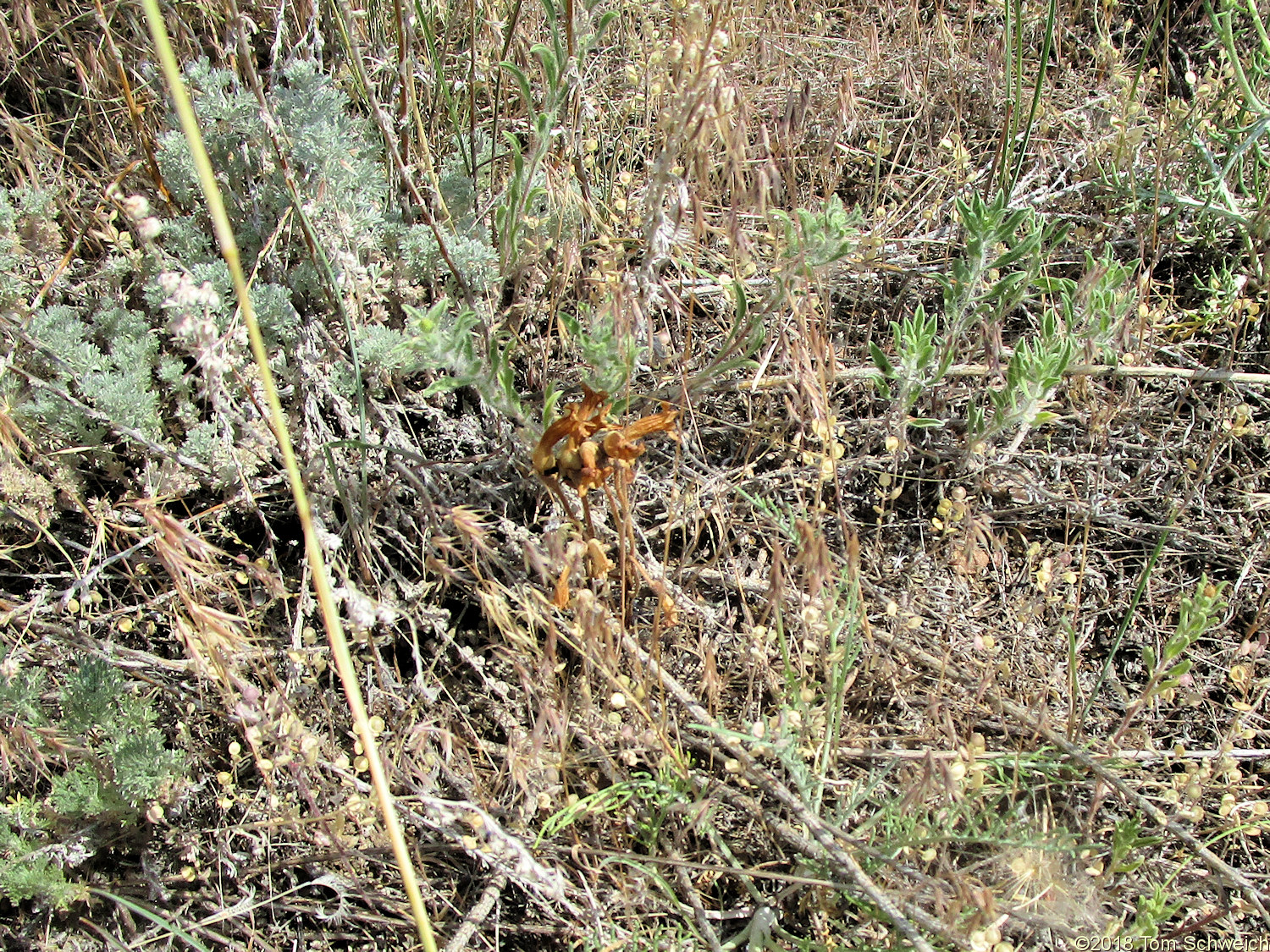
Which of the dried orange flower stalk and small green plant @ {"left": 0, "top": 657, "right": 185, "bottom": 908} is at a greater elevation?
the dried orange flower stalk

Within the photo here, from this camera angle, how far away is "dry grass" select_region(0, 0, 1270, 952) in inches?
64.7

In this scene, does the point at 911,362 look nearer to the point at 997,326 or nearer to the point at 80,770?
the point at 997,326

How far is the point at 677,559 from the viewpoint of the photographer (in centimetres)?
204

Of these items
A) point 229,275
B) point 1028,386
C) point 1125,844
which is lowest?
point 1125,844

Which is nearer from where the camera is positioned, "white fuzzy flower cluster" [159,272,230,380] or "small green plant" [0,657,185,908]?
"white fuzzy flower cluster" [159,272,230,380]

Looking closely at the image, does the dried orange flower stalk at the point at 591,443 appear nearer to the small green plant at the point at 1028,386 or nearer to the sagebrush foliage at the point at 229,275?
the sagebrush foliage at the point at 229,275

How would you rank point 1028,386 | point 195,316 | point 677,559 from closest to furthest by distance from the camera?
point 195,316 < point 1028,386 < point 677,559

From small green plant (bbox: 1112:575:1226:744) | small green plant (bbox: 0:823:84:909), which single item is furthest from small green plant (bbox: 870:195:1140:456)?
small green plant (bbox: 0:823:84:909)

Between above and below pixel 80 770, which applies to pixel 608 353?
above

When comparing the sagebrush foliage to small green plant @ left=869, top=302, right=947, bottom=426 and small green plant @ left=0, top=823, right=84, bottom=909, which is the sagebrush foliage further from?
small green plant @ left=869, top=302, right=947, bottom=426

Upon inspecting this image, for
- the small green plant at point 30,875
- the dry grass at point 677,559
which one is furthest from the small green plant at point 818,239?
the small green plant at point 30,875

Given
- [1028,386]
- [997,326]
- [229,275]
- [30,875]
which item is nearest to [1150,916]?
[1028,386]

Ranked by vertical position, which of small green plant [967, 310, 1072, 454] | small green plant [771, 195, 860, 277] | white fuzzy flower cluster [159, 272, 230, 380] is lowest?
small green plant [967, 310, 1072, 454]

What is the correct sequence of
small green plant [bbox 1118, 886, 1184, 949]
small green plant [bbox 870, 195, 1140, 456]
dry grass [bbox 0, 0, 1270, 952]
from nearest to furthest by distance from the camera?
small green plant [bbox 1118, 886, 1184, 949]
dry grass [bbox 0, 0, 1270, 952]
small green plant [bbox 870, 195, 1140, 456]
